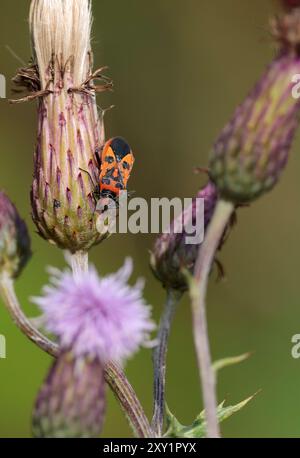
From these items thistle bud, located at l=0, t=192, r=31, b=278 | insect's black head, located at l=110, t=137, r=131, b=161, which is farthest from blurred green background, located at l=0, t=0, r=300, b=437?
thistle bud, located at l=0, t=192, r=31, b=278

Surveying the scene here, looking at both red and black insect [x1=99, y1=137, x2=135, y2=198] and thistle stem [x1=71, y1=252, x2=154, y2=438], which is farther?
red and black insect [x1=99, y1=137, x2=135, y2=198]

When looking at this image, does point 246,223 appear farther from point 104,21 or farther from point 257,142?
point 257,142

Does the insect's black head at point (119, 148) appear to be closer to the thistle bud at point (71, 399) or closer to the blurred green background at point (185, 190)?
the thistle bud at point (71, 399)

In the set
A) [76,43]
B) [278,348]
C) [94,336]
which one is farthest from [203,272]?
[278,348]

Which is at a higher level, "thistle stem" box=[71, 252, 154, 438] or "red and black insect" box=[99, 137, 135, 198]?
"red and black insect" box=[99, 137, 135, 198]

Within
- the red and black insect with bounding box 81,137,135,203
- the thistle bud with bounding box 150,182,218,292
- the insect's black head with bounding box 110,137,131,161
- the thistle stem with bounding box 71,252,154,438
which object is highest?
the insect's black head with bounding box 110,137,131,161

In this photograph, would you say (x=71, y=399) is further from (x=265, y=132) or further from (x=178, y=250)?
(x=265, y=132)

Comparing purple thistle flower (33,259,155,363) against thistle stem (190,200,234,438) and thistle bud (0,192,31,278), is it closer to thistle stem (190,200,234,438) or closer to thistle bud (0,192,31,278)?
thistle stem (190,200,234,438)
